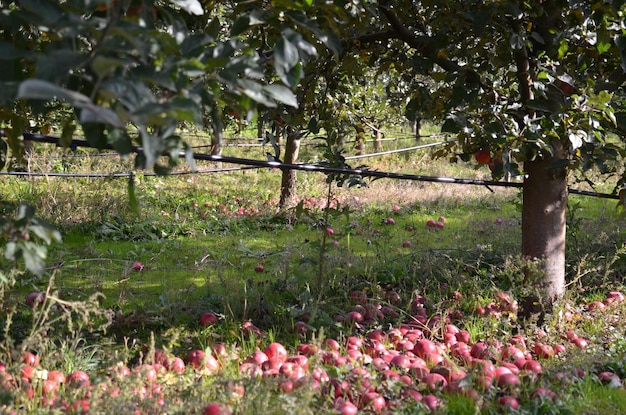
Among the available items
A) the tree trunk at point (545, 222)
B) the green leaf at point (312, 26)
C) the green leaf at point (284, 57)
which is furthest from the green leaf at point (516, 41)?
the green leaf at point (284, 57)

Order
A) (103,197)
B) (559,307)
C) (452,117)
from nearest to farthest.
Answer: (452,117), (559,307), (103,197)

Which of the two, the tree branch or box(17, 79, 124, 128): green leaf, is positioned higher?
the tree branch

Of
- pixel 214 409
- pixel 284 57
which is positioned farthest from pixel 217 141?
pixel 284 57

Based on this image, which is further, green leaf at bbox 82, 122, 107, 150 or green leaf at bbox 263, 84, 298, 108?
green leaf at bbox 263, 84, 298, 108

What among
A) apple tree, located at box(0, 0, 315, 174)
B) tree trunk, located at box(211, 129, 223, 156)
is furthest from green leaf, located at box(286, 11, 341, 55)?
tree trunk, located at box(211, 129, 223, 156)

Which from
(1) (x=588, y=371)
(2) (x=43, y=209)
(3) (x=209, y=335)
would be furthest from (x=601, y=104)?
(2) (x=43, y=209)

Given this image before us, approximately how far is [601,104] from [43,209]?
4.82 m

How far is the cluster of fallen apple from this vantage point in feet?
6.55

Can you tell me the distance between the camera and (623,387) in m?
2.38

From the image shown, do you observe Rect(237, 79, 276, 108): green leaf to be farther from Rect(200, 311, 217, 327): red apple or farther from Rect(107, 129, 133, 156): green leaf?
Rect(200, 311, 217, 327): red apple

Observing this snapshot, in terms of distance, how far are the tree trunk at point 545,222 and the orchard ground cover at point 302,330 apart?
0.13 meters

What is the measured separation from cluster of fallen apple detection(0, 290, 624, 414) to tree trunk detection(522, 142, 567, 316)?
1.00 feet

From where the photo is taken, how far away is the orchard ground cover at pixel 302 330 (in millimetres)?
2002

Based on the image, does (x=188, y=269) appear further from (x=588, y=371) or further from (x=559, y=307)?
(x=588, y=371)
